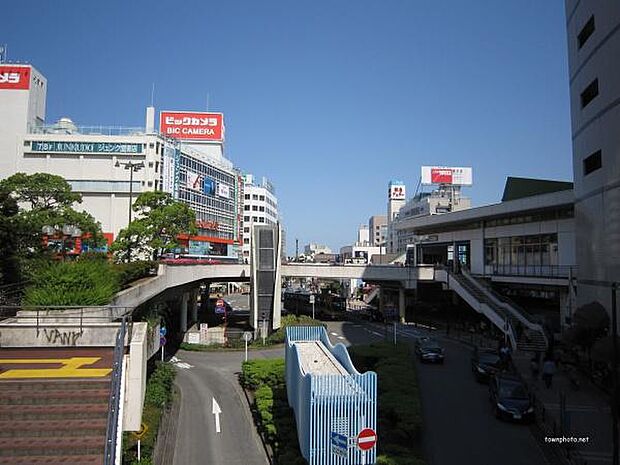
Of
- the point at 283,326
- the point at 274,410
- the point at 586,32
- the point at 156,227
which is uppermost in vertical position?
the point at 586,32

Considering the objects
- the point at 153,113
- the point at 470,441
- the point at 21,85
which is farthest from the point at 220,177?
the point at 470,441

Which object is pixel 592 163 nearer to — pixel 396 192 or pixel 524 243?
pixel 524 243

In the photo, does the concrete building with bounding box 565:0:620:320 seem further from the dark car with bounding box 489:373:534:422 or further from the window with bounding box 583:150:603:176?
the dark car with bounding box 489:373:534:422

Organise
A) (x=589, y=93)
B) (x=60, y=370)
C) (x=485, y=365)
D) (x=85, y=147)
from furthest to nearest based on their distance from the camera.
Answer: (x=85, y=147), (x=589, y=93), (x=485, y=365), (x=60, y=370)

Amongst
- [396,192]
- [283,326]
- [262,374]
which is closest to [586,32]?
[262,374]

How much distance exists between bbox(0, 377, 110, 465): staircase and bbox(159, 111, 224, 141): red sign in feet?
245

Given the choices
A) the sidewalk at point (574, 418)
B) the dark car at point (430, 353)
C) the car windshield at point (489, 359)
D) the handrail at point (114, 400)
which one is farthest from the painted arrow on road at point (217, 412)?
the car windshield at point (489, 359)

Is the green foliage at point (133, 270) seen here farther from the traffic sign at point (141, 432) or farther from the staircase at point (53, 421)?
the staircase at point (53, 421)

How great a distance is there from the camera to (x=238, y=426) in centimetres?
2012

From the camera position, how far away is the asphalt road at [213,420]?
1693 centimetres

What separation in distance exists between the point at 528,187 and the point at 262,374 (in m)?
33.5

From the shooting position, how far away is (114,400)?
10.4 meters

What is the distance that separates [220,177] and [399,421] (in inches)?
2727

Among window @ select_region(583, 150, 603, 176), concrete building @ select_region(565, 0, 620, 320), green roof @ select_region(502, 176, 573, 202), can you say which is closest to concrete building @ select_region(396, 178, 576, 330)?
green roof @ select_region(502, 176, 573, 202)
